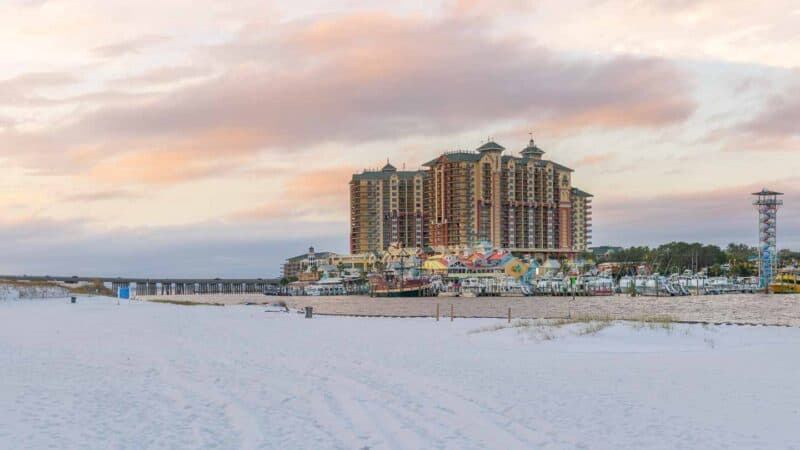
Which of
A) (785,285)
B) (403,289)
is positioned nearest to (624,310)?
(785,285)

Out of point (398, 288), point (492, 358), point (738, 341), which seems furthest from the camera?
point (398, 288)

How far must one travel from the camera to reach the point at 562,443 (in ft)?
36.2

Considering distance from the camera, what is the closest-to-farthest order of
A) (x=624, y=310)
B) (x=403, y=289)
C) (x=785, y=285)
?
1. (x=624, y=310)
2. (x=785, y=285)
3. (x=403, y=289)

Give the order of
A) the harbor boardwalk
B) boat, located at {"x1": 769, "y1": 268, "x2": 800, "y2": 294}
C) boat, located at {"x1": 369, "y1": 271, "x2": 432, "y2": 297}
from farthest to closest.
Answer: boat, located at {"x1": 369, "y1": 271, "x2": 432, "y2": 297} → boat, located at {"x1": 769, "y1": 268, "x2": 800, "y2": 294} → the harbor boardwalk

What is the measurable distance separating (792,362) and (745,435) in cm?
1126

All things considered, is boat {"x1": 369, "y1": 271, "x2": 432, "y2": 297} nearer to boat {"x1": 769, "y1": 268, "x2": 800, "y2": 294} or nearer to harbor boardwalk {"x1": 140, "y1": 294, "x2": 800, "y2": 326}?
harbor boardwalk {"x1": 140, "y1": 294, "x2": 800, "y2": 326}

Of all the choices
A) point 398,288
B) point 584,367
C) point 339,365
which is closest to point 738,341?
point 584,367

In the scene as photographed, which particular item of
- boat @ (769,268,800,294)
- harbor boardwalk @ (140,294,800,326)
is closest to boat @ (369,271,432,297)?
harbor boardwalk @ (140,294,800,326)

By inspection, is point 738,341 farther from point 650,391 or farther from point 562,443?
point 562,443

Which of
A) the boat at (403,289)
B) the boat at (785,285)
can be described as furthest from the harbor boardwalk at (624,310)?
the boat at (403,289)

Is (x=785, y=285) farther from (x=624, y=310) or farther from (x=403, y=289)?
(x=624, y=310)

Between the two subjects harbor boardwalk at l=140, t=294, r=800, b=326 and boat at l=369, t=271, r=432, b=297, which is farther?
boat at l=369, t=271, r=432, b=297

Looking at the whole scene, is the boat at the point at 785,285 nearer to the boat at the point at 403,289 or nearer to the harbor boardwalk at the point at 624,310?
the harbor boardwalk at the point at 624,310

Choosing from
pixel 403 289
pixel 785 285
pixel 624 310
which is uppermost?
pixel 785 285
